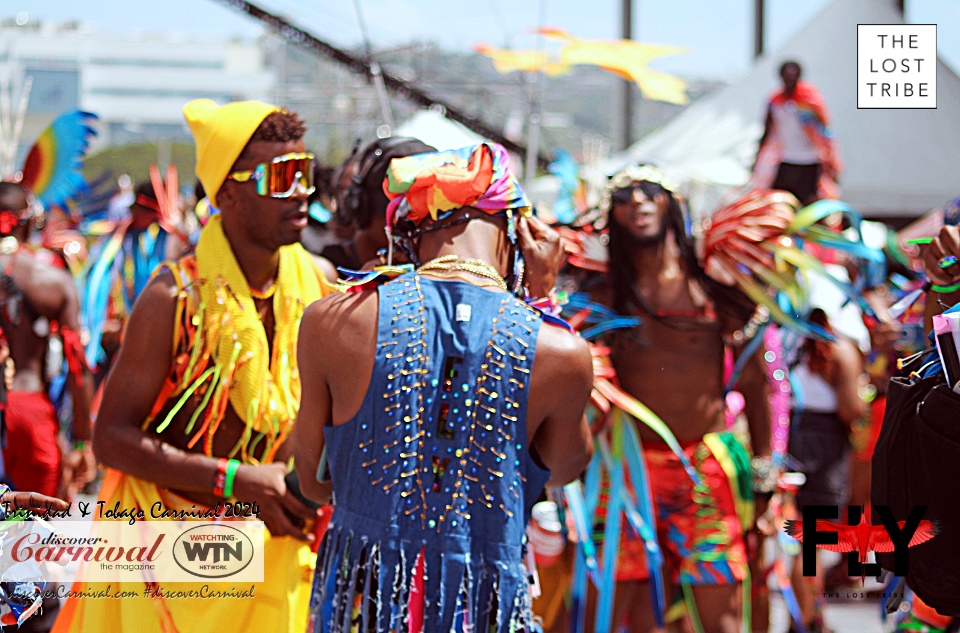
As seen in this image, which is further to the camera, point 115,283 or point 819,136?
point 819,136

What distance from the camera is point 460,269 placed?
280cm

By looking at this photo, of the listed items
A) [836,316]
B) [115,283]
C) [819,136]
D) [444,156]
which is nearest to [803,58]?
[819,136]

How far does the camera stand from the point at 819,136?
400 inches

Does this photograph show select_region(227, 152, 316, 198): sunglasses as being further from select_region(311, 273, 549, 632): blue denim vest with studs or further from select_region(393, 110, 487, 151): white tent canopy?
select_region(393, 110, 487, 151): white tent canopy

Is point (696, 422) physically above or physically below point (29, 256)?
below

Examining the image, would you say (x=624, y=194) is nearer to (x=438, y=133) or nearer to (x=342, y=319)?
(x=438, y=133)

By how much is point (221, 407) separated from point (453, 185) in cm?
101

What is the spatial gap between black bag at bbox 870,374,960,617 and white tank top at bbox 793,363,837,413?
4.32m

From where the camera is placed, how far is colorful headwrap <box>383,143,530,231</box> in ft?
9.28

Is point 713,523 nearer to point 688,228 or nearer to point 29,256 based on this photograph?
point 688,228

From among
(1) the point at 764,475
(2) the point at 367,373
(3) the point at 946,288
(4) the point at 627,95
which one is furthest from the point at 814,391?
(4) the point at 627,95

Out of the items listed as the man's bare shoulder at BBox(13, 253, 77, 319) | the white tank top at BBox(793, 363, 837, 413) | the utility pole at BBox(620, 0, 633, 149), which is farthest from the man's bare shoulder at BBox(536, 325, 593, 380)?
the utility pole at BBox(620, 0, 633, 149)

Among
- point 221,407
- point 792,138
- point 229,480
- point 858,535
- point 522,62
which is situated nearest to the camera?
point 858,535

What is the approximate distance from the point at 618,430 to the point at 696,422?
1.07 feet
